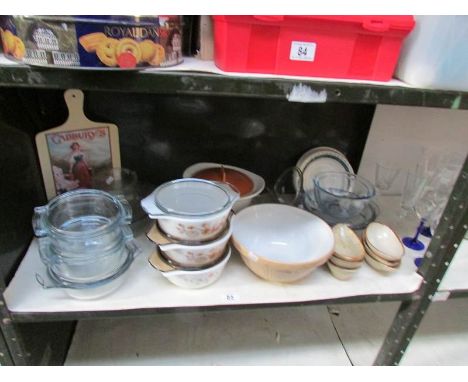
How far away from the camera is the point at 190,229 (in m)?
0.65

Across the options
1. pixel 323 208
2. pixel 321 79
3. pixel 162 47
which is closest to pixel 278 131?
pixel 323 208

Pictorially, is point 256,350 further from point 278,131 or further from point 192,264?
point 278,131

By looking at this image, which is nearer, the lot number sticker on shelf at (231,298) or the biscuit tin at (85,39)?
the biscuit tin at (85,39)

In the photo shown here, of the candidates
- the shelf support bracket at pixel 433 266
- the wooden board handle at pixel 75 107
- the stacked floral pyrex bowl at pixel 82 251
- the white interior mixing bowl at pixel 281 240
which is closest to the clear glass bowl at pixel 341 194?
the white interior mixing bowl at pixel 281 240

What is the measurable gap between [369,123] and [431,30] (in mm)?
425

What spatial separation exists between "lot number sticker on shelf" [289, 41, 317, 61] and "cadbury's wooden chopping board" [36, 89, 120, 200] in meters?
0.46

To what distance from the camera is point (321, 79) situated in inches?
22.2

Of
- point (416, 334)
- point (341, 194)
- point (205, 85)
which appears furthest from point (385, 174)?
point (205, 85)

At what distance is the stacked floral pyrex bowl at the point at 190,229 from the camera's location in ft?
2.11

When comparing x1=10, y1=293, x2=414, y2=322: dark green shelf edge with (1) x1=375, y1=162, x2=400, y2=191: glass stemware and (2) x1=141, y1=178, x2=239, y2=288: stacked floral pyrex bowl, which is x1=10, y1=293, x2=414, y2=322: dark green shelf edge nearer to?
(2) x1=141, y1=178, x2=239, y2=288: stacked floral pyrex bowl

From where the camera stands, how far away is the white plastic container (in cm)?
54

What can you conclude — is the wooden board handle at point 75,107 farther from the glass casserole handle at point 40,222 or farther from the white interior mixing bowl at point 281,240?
the white interior mixing bowl at point 281,240

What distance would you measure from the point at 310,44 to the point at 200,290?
49 cm

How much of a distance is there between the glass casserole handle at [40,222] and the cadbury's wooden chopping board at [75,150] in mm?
147
